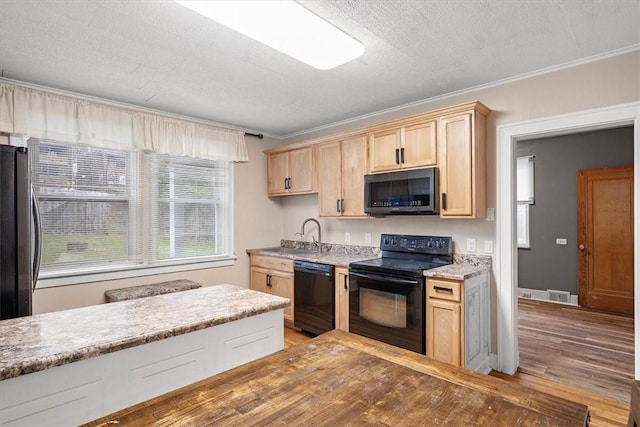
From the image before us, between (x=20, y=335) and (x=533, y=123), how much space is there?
3467 millimetres

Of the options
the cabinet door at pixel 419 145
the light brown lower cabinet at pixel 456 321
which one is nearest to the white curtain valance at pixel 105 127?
the cabinet door at pixel 419 145

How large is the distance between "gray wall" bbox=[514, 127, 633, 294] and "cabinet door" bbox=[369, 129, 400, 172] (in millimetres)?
3319

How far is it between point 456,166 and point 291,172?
2.13 m

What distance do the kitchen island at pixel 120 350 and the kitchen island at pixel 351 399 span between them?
0.47 meters

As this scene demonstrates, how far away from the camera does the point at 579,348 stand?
3.45m

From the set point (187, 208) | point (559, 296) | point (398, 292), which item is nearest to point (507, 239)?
point (398, 292)

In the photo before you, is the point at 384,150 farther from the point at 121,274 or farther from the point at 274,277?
the point at 121,274

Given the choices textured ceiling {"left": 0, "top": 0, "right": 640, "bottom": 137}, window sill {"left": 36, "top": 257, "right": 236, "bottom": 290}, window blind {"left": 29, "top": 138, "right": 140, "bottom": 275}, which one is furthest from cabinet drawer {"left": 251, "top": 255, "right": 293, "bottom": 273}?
textured ceiling {"left": 0, "top": 0, "right": 640, "bottom": 137}

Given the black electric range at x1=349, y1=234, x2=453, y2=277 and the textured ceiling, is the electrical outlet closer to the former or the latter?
the black electric range at x1=349, y1=234, x2=453, y2=277

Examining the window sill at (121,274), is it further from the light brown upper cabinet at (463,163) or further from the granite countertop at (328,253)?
the light brown upper cabinet at (463,163)

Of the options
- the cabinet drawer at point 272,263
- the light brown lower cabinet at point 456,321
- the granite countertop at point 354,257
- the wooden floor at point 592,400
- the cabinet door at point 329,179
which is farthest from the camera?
the cabinet drawer at point 272,263

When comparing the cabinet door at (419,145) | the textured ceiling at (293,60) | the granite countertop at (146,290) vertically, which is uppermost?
the textured ceiling at (293,60)

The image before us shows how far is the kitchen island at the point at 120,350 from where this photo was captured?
3.88ft

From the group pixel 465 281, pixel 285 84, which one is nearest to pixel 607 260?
pixel 465 281
